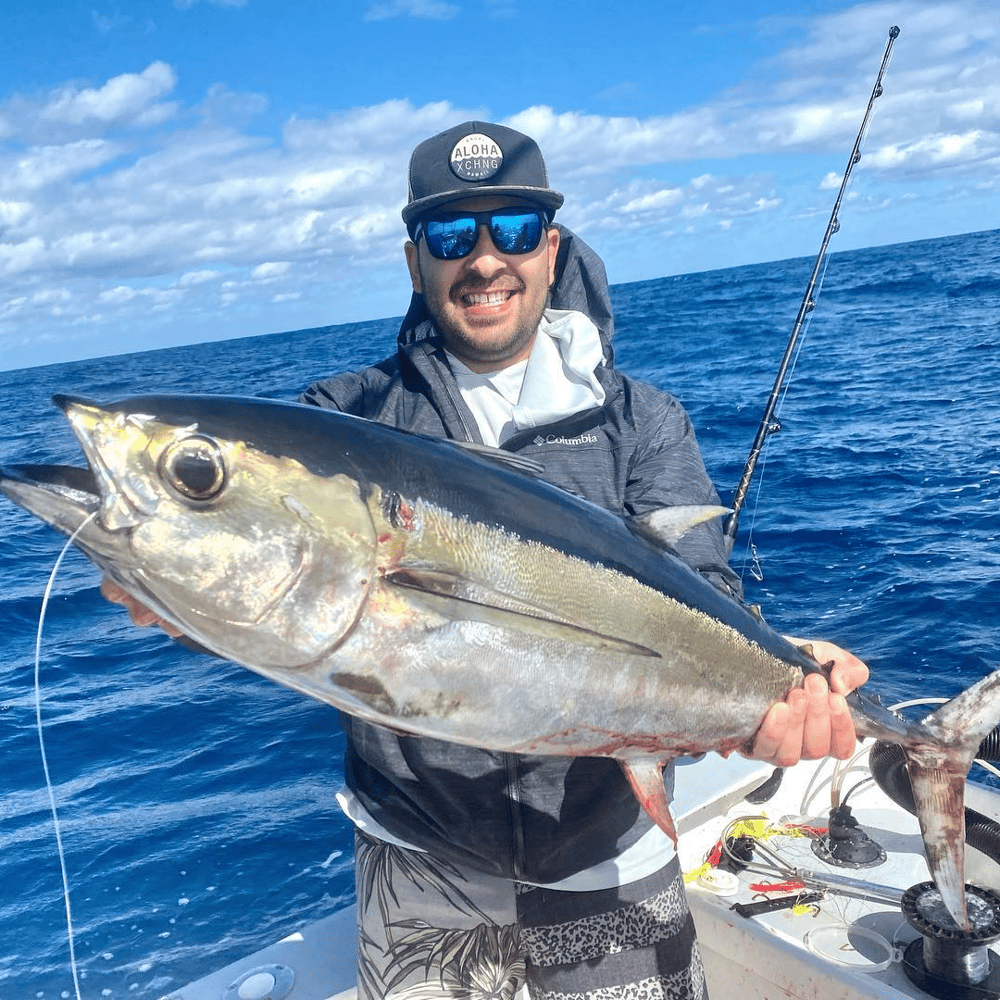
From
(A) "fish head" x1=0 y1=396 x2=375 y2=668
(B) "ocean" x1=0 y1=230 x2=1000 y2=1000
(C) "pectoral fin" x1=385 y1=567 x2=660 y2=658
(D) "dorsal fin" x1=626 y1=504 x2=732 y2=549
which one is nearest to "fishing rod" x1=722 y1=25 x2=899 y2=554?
(B) "ocean" x1=0 y1=230 x2=1000 y2=1000

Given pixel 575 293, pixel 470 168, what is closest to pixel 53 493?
pixel 470 168

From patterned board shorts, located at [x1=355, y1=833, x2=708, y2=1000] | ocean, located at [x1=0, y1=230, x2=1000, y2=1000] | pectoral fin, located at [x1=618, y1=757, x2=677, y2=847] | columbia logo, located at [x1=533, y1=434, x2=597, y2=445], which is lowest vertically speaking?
ocean, located at [x1=0, y1=230, x2=1000, y2=1000]

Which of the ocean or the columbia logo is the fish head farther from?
the columbia logo

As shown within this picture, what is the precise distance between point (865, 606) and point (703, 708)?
25.5 ft

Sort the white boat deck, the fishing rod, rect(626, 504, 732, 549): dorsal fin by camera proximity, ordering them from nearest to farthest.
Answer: rect(626, 504, 732, 549): dorsal fin, the white boat deck, the fishing rod

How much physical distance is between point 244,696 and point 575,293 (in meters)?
7.00

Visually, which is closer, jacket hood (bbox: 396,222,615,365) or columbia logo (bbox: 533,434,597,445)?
columbia logo (bbox: 533,434,597,445)

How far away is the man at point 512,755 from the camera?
2682 mm

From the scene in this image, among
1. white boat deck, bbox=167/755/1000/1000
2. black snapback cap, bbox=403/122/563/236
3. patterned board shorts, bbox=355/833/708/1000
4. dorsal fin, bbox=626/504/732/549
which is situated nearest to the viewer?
dorsal fin, bbox=626/504/732/549

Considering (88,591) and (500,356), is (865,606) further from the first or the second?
(88,591)

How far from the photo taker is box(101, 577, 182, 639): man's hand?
6.40ft

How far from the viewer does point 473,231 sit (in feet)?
9.85

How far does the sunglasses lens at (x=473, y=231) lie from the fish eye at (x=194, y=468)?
4.67ft

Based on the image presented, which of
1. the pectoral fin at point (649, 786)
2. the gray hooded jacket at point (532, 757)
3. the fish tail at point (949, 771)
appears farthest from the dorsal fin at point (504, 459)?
the fish tail at point (949, 771)
